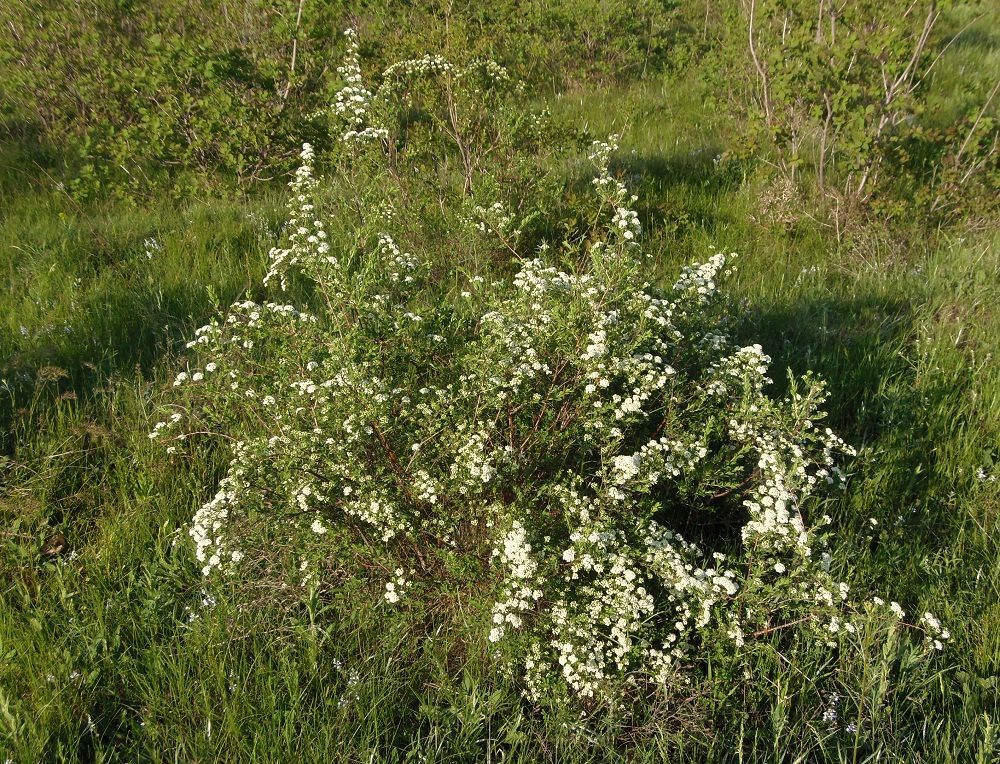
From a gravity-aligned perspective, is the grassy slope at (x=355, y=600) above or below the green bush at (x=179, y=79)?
below

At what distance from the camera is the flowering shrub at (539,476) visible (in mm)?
2736

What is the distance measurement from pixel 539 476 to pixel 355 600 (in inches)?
33.4

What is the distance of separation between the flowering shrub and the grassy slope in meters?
0.21

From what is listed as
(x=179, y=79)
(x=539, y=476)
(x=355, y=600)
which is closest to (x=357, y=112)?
(x=179, y=79)

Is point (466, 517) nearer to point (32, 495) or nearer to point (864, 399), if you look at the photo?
point (32, 495)

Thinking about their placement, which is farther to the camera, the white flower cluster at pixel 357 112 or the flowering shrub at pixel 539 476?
the white flower cluster at pixel 357 112

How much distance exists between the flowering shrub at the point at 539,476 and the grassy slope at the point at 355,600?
21 cm

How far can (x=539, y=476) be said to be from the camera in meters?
3.21

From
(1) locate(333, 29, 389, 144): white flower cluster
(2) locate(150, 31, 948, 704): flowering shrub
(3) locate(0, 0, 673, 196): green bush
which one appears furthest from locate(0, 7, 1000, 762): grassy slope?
(1) locate(333, 29, 389, 144): white flower cluster

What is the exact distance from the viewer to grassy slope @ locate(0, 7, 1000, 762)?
264 cm

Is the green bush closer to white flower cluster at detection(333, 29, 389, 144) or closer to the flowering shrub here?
white flower cluster at detection(333, 29, 389, 144)

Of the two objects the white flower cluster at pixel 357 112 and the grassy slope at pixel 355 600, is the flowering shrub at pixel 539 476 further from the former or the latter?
the white flower cluster at pixel 357 112

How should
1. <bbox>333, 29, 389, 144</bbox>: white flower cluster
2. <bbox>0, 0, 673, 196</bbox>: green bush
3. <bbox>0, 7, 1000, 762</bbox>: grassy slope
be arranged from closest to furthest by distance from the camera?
<bbox>0, 7, 1000, 762</bbox>: grassy slope → <bbox>333, 29, 389, 144</bbox>: white flower cluster → <bbox>0, 0, 673, 196</bbox>: green bush

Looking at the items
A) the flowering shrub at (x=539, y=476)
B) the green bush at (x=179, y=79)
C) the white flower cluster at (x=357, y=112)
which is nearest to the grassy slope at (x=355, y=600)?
the flowering shrub at (x=539, y=476)
